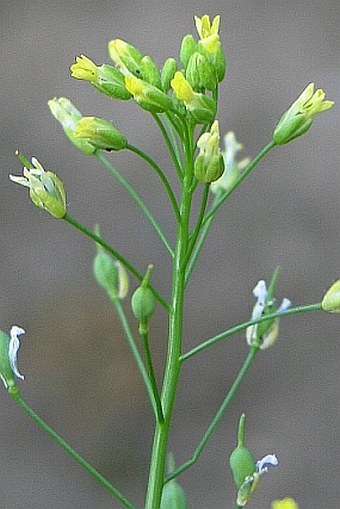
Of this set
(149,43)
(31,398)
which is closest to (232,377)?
(31,398)

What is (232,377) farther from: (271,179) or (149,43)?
(149,43)

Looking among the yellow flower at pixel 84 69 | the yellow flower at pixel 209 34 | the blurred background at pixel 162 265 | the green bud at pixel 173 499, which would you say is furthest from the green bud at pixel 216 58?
the blurred background at pixel 162 265

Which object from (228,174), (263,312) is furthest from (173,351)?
(228,174)

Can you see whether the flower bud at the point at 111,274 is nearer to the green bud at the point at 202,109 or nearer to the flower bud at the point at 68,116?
the flower bud at the point at 68,116

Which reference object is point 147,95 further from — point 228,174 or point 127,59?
point 228,174

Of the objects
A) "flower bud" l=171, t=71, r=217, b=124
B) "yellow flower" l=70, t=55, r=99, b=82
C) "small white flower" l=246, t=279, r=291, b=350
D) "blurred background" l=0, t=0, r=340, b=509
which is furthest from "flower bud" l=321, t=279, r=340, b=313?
"blurred background" l=0, t=0, r=340, b=509

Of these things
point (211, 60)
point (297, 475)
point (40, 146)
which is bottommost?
point (297, 475)

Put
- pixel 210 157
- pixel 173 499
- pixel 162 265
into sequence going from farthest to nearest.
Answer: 1. pixel 162 265
2. pixel 173 499
3. pixel 210 157
